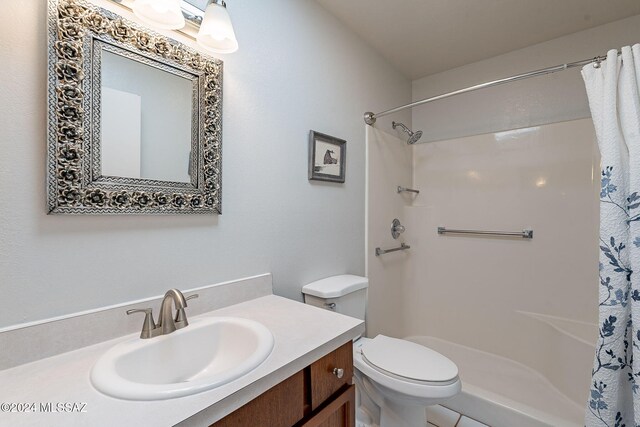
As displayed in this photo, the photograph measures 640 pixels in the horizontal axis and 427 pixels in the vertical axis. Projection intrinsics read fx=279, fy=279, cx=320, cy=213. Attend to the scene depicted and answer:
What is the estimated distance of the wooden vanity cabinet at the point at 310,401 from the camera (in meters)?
0.65

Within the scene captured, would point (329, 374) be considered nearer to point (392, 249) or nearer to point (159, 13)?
point (159, 13)

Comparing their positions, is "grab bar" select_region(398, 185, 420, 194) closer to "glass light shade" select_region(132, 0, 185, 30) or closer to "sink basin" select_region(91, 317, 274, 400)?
"sink basin" select_region(91, 317, 274, 400)

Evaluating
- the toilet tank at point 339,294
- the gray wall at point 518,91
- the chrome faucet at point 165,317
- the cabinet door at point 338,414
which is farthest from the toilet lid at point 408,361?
the gray wall at point 518,91

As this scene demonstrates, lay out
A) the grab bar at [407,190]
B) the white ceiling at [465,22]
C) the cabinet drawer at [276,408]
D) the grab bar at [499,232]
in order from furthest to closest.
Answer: the grab bar at [407,190] < the grab bar at [499,232] < the white ceiling at [465,22] < the cabinet drawer at [276,408]

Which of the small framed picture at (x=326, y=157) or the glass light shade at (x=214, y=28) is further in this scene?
the small framed picture at (x=326, y=157)

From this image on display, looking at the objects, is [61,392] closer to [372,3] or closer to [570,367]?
[372,3]

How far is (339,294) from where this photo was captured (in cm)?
141

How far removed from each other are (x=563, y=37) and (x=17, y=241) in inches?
116

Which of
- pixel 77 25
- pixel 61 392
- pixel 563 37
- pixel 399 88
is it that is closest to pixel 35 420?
pixel 61 392

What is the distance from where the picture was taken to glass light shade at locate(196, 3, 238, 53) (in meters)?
0.93

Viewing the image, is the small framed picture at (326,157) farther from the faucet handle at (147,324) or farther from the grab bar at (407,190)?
the faucet handle at (147,324)

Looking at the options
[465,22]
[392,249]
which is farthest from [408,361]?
[465,22]

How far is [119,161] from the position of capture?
86 centimetres

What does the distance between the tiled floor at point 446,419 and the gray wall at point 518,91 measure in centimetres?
195
